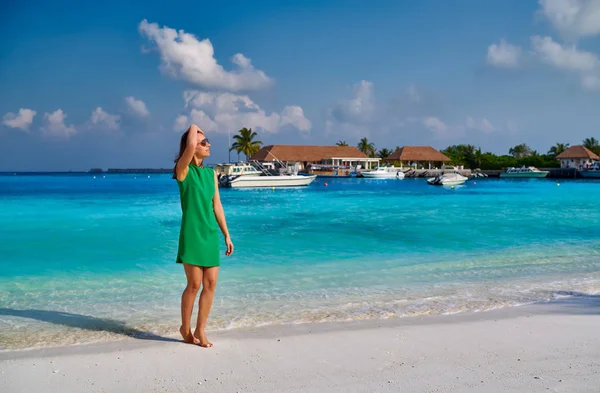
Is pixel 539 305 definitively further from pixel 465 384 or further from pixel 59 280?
pixel 59 280

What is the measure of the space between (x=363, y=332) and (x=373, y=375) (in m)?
1.09

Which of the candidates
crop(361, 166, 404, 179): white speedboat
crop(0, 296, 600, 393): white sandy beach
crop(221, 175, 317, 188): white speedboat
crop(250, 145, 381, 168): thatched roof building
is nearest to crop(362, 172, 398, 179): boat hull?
crop(361, 166, 404, 179): white speedboat

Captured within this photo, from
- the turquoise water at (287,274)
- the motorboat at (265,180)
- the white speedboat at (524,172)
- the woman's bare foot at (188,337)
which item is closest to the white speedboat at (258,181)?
the motorboat at (265,180)

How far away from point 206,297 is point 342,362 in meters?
1.20

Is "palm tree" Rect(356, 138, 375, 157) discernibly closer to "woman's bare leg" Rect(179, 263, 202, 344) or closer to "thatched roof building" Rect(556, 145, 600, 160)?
"thatched roof building" Rect(556, 145, 600, 160)

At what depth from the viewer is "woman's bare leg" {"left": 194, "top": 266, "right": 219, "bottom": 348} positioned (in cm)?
380

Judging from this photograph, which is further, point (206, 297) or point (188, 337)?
point (188, 337)

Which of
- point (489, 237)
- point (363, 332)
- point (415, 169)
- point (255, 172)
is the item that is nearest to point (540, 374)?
point (363, 332)

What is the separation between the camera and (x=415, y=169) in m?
86.6

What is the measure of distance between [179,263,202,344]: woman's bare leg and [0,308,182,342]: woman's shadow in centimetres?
23

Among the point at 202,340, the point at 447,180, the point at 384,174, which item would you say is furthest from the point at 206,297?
the point at 384,174

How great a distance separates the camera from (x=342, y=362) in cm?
364

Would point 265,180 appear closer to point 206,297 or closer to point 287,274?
point 287,274

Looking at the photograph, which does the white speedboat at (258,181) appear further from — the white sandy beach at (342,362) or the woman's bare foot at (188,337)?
the woman's bare foot at (188,337)
